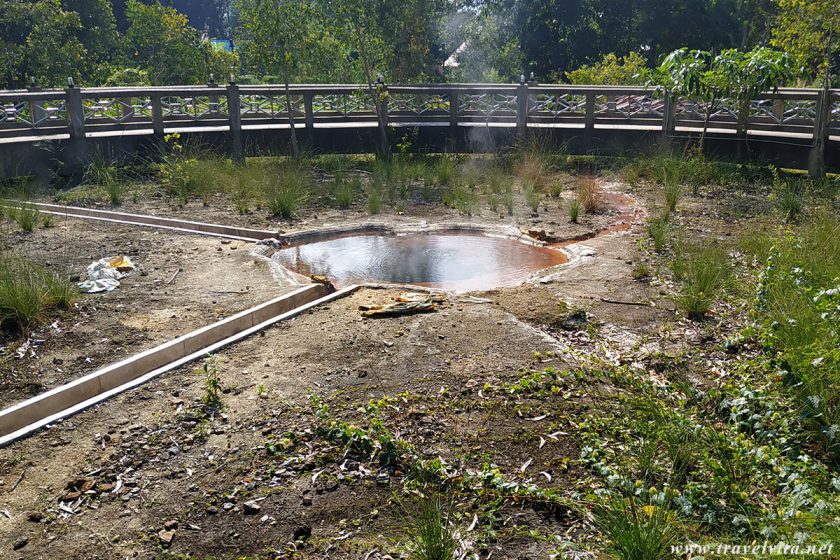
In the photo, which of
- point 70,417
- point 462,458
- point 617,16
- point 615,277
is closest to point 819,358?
point 462,458

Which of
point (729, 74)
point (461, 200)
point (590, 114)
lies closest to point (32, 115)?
point (461, 200)

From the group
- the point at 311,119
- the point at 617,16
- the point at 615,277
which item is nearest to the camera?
the point at 615,277

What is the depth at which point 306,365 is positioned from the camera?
226 inches

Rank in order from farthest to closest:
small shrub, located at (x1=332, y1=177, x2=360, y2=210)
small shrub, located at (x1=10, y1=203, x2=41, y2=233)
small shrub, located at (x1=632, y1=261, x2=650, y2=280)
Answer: small shrub, located at (x1=332, y1=177, x2=360, y2=210) → small shrub, located at (x1=10, y1=203, x2=41, y2=233) → small shrub, located at (x1=632, y1=261, x2=650, y2=280)

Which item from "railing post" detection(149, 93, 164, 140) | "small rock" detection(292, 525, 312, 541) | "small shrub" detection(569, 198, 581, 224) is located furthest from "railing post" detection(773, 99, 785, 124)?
"small rock" detection(292, 525, 312, 541)

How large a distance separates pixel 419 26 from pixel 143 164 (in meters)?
13.0

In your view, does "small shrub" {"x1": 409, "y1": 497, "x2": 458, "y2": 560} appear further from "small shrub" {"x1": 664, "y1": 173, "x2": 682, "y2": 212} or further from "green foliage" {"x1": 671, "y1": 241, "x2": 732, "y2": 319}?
"small shrub" {"x1": 664, "y1": 173, "x2": 682, "y2": 212}

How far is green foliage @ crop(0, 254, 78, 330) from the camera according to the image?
639cm

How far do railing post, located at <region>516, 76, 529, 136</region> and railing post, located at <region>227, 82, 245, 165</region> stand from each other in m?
A: 5.90

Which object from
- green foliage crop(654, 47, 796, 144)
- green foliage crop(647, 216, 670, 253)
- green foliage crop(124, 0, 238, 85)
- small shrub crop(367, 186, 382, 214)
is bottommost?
green foliage crop(647, 216, 670, 253)

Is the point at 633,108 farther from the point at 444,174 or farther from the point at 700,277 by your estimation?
the point at 700,277

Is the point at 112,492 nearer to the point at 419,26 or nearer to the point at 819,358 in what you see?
the point at 819,358

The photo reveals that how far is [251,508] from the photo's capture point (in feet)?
13.3

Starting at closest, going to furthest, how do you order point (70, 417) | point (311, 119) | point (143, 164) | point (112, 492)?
point (112, 492), point (70, 417), point (143, 164), point (311, 119)
